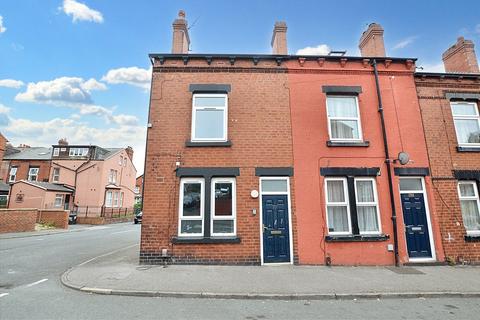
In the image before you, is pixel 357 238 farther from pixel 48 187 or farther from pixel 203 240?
pixel 48 187

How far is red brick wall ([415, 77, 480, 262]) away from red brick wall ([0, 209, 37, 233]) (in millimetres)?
24991

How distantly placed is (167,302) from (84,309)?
1583 mm

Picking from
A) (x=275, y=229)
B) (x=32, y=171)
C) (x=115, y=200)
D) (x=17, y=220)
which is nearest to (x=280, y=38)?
(x=275, y=229)

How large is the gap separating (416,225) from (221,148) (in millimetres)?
7395

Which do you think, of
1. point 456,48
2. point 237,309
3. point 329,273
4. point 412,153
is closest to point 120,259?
point 237,309

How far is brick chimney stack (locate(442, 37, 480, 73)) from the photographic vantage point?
461 inches

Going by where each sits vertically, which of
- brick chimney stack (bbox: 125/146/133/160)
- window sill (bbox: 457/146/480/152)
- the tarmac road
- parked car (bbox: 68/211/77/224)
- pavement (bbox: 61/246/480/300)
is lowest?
the tarmac road

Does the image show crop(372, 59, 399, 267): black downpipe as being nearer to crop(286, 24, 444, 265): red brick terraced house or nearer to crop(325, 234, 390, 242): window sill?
crop(286, 24, 444, 265): red brick terraced house

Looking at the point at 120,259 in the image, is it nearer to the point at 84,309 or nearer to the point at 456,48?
the point at 84,309

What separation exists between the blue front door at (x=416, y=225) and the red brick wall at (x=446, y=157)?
535 mm

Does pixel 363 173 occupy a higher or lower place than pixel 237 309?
higher

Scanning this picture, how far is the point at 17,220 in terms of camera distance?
19234 millimetres

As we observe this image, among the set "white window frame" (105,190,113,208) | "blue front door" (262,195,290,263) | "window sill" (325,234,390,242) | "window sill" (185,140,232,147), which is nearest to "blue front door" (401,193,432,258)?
"window sill" (325,234,390,242)

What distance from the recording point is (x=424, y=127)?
1016cm
